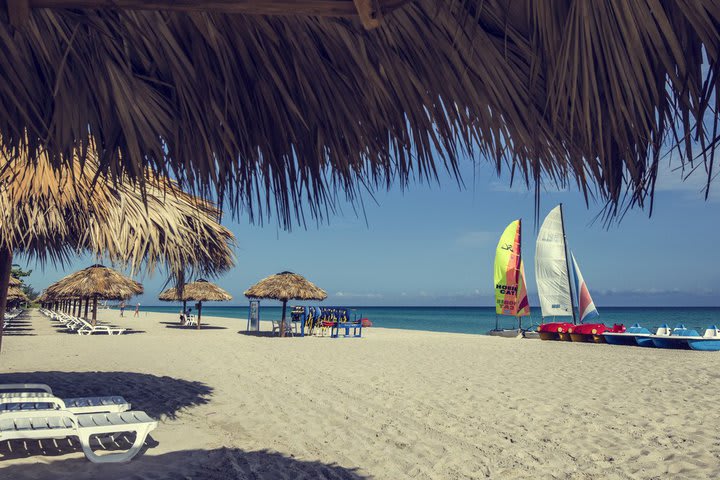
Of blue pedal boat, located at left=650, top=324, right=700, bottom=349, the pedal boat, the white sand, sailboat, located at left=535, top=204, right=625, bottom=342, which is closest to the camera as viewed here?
the white sand

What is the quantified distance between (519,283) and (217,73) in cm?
2316

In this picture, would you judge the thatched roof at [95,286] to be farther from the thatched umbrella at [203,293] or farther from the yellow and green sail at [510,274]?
the yellow and green sail at [510,274]

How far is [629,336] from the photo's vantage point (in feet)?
51.5

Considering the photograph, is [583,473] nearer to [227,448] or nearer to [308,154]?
[227,448]

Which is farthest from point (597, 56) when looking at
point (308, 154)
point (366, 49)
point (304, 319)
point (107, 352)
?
point (304, 319)

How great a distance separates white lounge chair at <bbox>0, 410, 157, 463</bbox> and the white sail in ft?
64.7

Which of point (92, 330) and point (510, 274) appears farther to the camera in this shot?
point (510, 274)

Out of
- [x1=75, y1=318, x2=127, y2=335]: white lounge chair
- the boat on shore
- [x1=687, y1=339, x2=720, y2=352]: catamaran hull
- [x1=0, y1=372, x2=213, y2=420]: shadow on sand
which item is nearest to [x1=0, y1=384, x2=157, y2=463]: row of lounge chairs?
[x1=0, y1=372, x2=213, y2=420]: shadow on sand

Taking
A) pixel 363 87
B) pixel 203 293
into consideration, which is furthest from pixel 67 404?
pixel 203 293

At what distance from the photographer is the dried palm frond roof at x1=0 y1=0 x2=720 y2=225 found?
52.1 inches

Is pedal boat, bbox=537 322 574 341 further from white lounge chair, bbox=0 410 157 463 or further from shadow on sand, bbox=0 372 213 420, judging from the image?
white lounge chair, bbox=0 410 157 463

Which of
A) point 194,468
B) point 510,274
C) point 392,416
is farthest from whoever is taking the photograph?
point 510,274

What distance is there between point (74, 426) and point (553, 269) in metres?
20.4

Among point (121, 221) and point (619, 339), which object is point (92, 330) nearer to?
point (121, 221)
